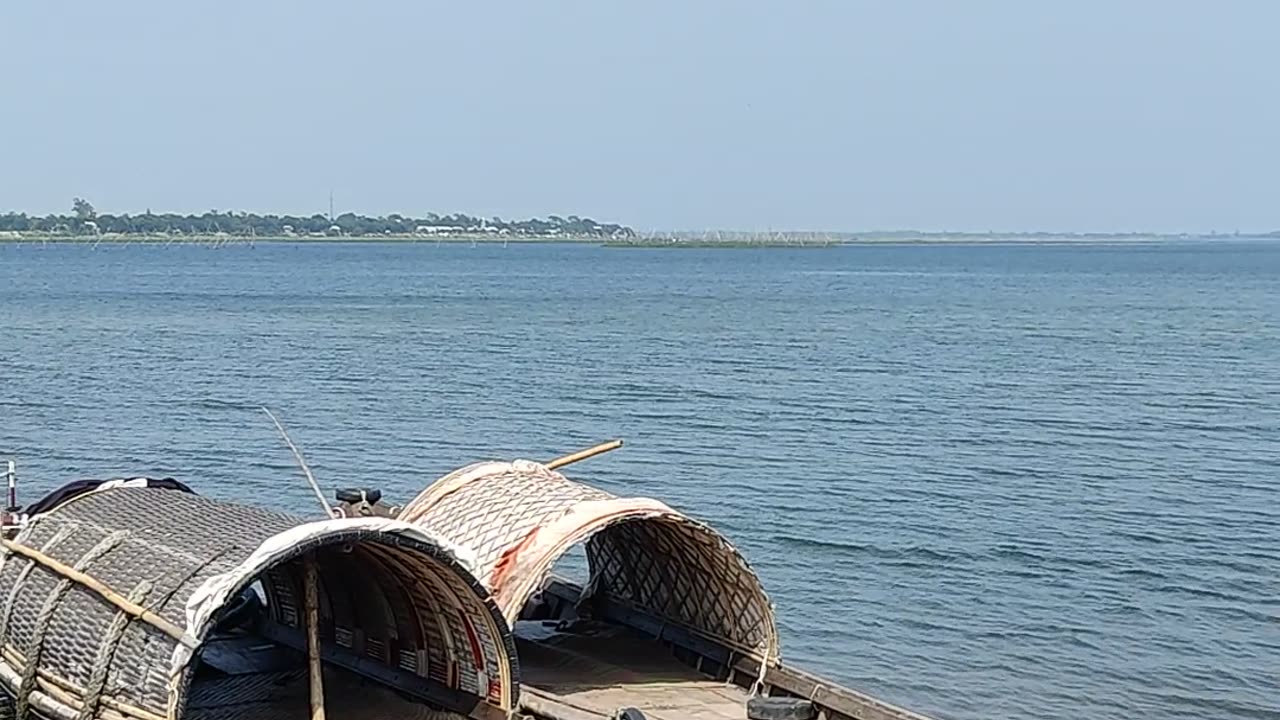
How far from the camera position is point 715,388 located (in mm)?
48469

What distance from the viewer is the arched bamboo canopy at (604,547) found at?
1512cm

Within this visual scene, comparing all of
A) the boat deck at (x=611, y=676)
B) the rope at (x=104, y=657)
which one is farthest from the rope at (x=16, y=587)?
the boat deck at (x=611, y=676)

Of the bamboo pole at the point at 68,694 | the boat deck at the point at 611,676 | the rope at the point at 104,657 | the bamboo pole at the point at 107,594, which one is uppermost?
the bamboo pole at the point at 107,594

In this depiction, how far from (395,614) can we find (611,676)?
6.83 feet

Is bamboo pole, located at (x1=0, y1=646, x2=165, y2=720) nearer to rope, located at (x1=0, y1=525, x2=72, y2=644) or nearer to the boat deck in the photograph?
rope, located at (x1=0, y1=525, x2=72, y2=644)

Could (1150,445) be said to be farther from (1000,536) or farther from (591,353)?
(591,353)

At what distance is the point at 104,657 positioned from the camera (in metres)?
13.8

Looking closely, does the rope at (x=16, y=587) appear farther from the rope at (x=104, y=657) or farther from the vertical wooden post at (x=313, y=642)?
the vertical wooden post at (x=313, y=642)

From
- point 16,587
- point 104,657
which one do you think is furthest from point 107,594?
point 16,587

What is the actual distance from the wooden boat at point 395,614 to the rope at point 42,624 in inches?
0.7

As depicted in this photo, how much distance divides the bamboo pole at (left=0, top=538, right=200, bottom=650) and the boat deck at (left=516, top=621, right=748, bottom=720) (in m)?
2.81

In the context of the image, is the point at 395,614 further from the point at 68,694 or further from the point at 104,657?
the point at 68,694

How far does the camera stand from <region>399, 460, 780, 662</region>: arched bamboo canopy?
49.6ft

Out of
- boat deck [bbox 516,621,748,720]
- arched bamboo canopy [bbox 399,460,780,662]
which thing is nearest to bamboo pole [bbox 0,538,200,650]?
arched bamboo canopy [bbox 399,460,780,662]
